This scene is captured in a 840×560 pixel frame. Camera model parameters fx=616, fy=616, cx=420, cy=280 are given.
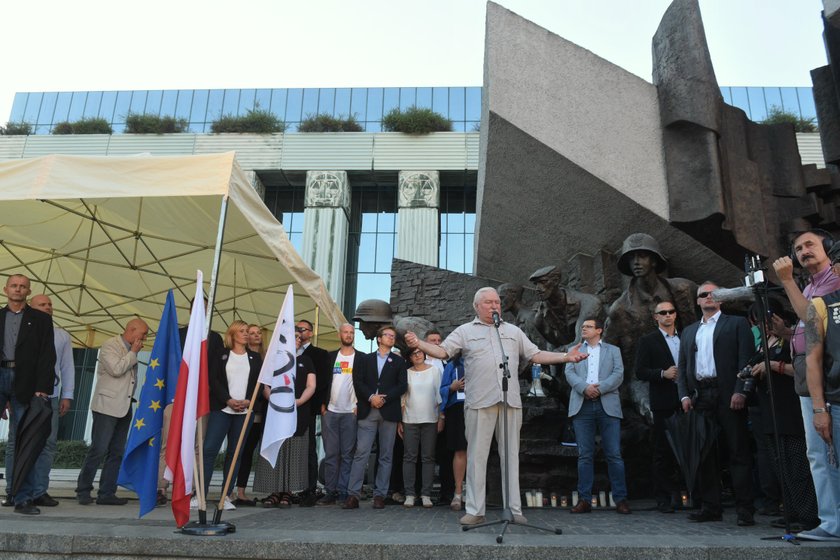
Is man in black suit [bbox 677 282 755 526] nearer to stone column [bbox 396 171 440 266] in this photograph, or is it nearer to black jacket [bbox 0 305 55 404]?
black jacket [bbox 0 305 55 404]

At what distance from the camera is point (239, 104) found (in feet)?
92.2

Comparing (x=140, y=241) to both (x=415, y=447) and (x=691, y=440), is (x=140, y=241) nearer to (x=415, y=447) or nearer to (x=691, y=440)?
(x=415, y=447)

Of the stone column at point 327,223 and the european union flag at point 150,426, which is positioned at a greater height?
the stone column at point 327,223

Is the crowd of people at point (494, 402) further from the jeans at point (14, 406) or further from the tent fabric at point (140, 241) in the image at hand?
the tent fabric at point (140, 241)

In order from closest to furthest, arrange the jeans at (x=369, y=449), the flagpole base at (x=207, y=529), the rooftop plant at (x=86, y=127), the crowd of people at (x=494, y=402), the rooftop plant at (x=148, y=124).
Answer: the flagpole base at (x=207, y=529), the crowd of people at (x=494, y=402), the jeans at (x=369, y=449), the rooftop plant at (x=148, y=124), the rooftop plant at (x=86, y=127)

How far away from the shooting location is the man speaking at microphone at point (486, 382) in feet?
14.1

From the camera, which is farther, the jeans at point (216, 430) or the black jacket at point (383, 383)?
the black jacket at point (383, 383)

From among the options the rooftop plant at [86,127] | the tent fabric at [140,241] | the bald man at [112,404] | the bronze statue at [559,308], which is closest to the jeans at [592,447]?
the bronze statue at [559,308]

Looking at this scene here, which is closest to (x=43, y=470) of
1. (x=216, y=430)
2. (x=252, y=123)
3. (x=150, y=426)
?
(x=216, y=430)

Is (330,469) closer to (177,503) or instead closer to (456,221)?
(177,503)

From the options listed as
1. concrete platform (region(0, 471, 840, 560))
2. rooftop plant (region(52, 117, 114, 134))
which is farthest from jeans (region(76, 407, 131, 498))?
rooftop plant (region(52, 117, 114, 134))

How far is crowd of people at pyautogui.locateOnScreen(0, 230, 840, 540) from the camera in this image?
371cm

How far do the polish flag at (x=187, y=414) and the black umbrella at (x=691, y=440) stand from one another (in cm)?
352

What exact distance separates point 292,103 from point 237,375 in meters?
24.1
